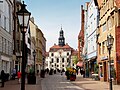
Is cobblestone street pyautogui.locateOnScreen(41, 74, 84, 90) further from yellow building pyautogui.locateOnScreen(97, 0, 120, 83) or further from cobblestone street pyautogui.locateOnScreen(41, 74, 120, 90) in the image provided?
yellow building pyautogui.locateOnScreen(97, 0, 120, 83)

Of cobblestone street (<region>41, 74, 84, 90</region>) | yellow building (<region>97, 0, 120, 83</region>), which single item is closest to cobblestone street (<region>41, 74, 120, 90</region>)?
cobblestone street (<region>41, 74, 84, 90</region>)

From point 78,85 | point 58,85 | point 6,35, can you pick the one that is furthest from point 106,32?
point 6,35

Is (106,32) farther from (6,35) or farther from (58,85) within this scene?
(6,35)

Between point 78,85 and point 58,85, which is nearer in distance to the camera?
point 78,85

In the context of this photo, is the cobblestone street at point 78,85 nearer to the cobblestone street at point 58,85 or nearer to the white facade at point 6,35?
the cobblestone street at point 58,85

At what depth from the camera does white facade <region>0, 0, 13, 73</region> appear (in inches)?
1747

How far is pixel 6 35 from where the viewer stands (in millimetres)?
48625

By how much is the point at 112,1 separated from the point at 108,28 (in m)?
3.98

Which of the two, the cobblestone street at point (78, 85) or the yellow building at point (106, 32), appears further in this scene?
the yellow building at point (106, 32)

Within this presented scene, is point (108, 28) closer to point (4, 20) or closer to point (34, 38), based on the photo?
point (4, 20)

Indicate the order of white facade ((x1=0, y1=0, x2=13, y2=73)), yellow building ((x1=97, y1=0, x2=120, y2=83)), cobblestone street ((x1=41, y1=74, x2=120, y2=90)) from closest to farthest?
1. cobblestone street ((x1=41, y1=74, x2=120, y2=90))
2. yellow building ((x1=97, y1=0, x2=120, y2=83))
3. white facade ((x1=0, y1=0, x2=13, y2=73))

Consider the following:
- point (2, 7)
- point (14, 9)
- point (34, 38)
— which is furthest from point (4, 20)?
point (34, 38)

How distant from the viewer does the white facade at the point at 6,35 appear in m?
44.4

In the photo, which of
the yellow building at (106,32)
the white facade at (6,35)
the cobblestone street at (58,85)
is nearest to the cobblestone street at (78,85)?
the cobblestone street at (58,85)
